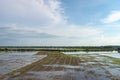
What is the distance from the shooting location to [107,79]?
22875 mm

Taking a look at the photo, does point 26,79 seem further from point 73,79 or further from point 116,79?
point 116,79

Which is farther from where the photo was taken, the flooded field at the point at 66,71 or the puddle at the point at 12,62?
the puddle at the point at 12,62

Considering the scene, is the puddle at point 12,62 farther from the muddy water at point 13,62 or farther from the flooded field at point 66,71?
the flooded field at point 66,71

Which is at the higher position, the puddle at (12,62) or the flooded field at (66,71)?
the puddle at (12,62)

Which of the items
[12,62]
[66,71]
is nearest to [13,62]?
[12,62]

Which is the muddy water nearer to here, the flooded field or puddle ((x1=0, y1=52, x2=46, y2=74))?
puddle ((x1=0, y1=52, x2=46, y2=74))

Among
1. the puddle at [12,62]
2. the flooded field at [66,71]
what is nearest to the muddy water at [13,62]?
the puddle at [12,62]

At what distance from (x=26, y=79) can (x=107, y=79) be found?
8.12 metres

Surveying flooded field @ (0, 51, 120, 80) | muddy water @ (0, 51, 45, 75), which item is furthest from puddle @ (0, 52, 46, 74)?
flooded field @ (0, 51, 120, 80)

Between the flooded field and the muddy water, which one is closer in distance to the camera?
the flooded field

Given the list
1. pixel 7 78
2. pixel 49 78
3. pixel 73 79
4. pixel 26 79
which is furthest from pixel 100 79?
pixel 7 78

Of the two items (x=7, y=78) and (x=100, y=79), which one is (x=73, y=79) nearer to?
(x=100, y=79)

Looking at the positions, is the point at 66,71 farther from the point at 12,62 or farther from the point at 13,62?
the point at 12,62

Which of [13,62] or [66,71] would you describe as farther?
[13,62]
